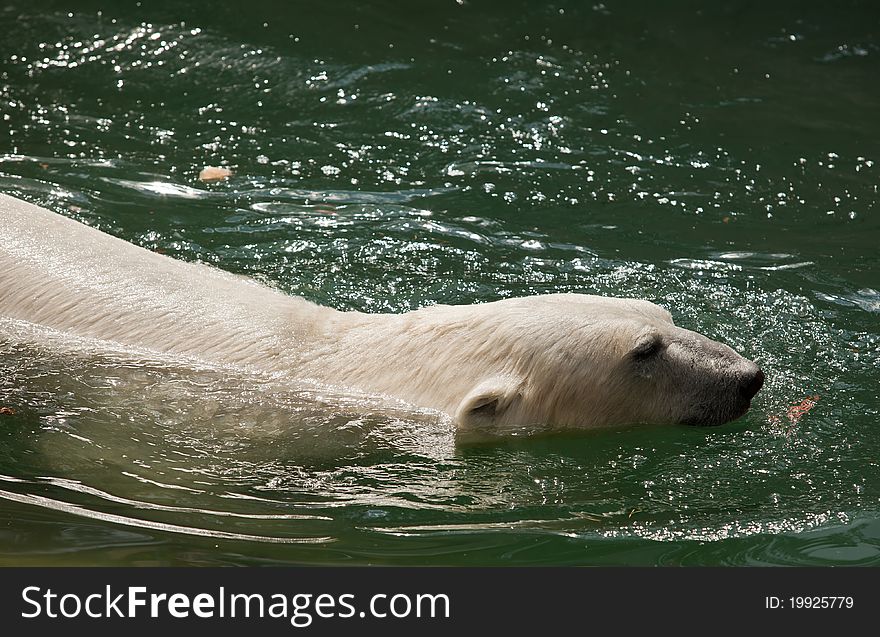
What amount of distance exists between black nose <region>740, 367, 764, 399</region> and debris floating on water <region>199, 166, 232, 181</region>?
4.74 meters

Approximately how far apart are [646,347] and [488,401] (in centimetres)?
83

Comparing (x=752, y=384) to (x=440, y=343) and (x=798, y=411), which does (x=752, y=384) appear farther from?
(x=440, y=343)

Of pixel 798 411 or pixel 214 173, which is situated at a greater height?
pixel 214 173

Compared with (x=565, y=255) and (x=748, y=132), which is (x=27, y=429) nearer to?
(x=565, y=255)

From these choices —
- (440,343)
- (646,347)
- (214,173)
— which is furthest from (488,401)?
(214,173)

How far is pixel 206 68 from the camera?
10.7 metres

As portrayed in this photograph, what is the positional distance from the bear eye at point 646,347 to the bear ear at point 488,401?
597 mm

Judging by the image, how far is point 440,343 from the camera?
18.7 ft

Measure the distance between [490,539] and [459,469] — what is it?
638mm

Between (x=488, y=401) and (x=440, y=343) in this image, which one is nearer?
(x=488, y=401)

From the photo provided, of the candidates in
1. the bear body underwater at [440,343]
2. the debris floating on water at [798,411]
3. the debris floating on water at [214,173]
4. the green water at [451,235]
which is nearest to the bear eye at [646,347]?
the bear body underwater at [440,343]

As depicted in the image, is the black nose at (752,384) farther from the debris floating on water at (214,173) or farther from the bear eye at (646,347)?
the debris floating on water at (214,173)

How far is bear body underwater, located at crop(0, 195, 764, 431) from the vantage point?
5.57 meters

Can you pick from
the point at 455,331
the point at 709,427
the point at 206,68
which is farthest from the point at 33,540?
the point at 206,68
